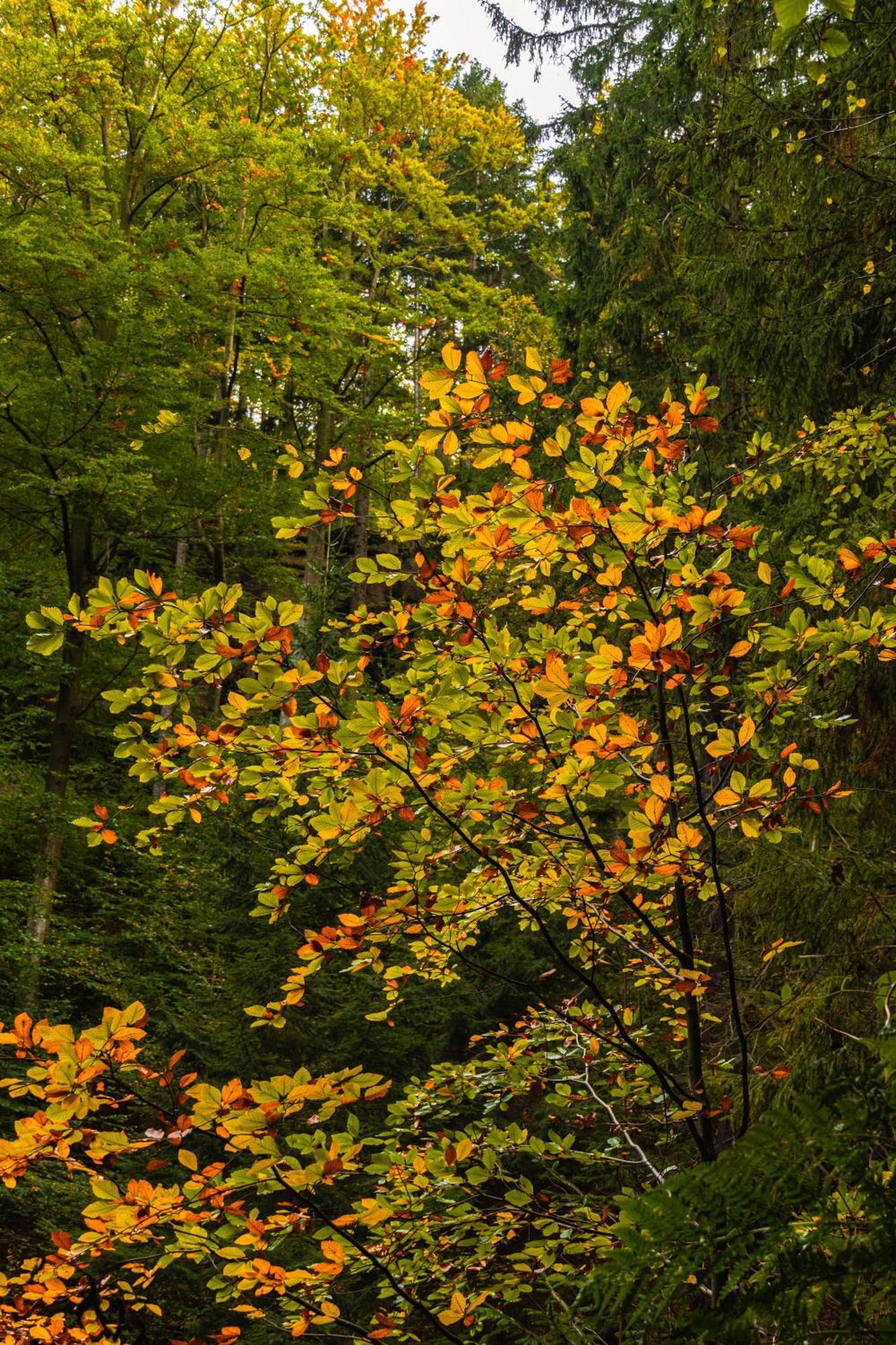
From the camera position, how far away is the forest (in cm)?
204

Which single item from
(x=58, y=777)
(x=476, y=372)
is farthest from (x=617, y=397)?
(x=58, y=777)

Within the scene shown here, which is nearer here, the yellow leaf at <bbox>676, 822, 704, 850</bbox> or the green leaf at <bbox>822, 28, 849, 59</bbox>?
the green leaf at <bbox>822, 28, 849, 59</bbox>

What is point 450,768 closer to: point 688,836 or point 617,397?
point 688,836

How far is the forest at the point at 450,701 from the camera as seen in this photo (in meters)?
2.04

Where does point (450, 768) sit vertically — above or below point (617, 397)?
below

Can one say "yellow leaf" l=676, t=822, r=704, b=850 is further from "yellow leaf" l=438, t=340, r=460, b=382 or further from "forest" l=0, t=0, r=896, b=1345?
"yellow leaf" l=438, t=340, r=460, b=382

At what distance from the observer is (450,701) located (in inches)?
83.4

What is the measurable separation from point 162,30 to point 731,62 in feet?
19.3

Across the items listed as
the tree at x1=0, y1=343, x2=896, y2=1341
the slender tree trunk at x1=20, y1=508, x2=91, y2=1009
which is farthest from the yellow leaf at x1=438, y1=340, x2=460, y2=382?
the slender tree trunk at x1=20, y1=508, x2=91, y2=1009

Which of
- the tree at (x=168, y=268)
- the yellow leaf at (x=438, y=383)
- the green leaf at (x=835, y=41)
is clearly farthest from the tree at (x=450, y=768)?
the tree at (x=168, y=268)

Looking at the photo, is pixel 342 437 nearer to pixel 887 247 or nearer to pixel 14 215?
pixel 14 215

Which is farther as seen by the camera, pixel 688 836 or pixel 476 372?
pixel 688 836

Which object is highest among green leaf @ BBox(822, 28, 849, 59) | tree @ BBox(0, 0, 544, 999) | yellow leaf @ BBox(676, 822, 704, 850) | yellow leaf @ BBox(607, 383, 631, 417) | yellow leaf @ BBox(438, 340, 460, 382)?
tree @ BBox(0, 0, 544, 999)

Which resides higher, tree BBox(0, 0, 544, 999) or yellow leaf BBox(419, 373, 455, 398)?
tree BBox(0, 0, 544, 999)
